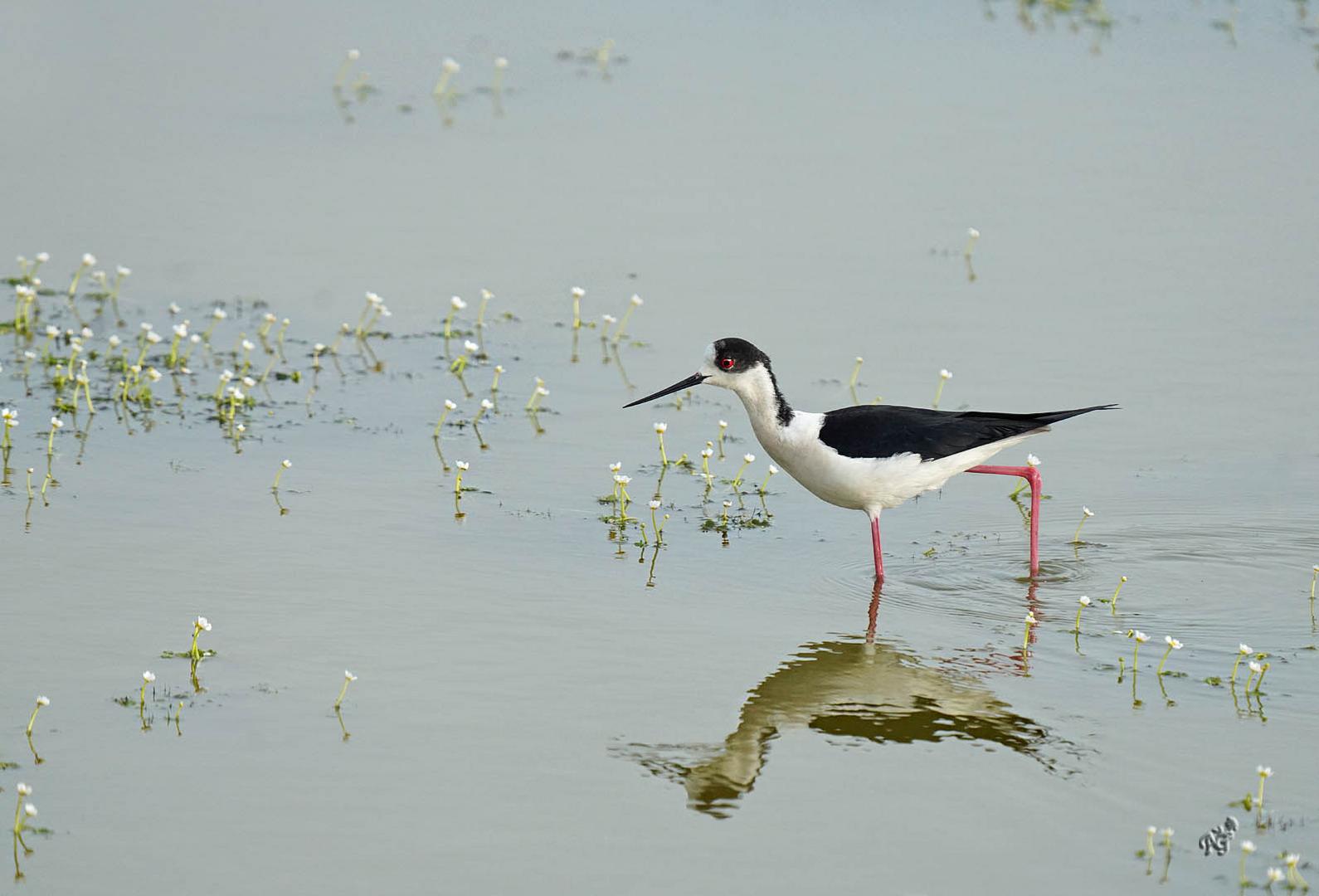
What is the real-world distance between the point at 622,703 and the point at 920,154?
27.6 feet

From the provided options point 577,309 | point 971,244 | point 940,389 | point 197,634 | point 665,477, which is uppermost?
point 971,244

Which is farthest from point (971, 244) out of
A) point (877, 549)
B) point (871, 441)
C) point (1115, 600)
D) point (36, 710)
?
point (36, 710)

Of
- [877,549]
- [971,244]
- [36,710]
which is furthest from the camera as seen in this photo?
[971,244]

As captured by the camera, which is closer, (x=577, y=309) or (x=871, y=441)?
(x=871, y=441)

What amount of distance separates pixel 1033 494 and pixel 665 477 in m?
1.78

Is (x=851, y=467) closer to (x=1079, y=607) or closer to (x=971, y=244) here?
(x=1079, y=607)

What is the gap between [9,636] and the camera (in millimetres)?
7035

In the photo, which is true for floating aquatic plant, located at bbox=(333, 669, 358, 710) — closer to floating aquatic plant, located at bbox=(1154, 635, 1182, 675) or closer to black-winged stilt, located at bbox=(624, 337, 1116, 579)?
black-winged stilt, located at bbox=(624, 337, 1116, 579)

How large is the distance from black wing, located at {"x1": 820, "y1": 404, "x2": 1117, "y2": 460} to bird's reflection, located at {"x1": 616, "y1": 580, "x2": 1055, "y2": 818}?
1.01m

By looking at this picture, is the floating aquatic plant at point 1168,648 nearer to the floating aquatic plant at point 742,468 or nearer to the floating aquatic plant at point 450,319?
the floating aquatic plant at point 742,468

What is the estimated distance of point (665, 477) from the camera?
926cm

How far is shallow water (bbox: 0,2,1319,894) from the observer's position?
19.5ft

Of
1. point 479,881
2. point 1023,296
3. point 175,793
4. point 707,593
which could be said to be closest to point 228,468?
point 707,593

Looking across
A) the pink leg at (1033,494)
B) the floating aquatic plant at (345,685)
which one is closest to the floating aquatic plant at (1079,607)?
the pink leg at (1033,494)
